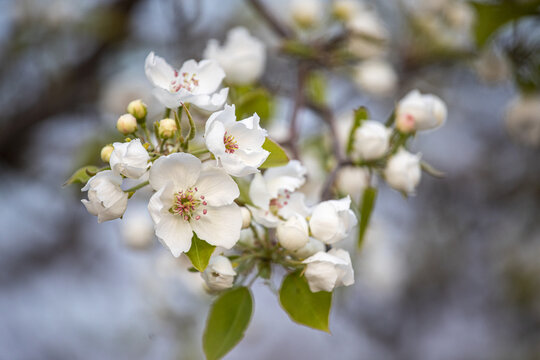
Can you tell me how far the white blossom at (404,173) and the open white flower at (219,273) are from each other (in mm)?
468

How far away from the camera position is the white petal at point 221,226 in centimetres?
95

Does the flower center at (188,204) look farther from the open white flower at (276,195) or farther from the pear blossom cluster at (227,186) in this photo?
the open white flower at (276,195)

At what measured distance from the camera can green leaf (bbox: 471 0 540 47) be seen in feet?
5.49

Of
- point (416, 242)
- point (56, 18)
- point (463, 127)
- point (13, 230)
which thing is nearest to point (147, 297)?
point (13, 230)

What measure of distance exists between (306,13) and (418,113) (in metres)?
0.97

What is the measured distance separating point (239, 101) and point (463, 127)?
2889 mm

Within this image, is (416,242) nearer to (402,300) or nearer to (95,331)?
(402,300)

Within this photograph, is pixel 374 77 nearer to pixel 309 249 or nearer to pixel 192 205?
pixel 309 249

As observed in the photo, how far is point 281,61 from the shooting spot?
347cm

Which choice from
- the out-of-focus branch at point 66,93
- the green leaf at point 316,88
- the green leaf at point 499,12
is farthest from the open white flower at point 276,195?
the out-of-focus branch at point 66,93

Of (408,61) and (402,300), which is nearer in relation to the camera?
(408,61)

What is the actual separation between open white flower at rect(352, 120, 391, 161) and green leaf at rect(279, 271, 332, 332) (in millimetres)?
383

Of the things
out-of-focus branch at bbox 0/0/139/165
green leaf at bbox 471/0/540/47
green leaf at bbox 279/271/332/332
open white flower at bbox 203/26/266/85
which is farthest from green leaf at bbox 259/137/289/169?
out-of-focus branch at bbox 0/0/139/165

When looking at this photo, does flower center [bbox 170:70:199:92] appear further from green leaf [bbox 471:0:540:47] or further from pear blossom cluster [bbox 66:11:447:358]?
green leaf [bbox 471:0:540:47]
